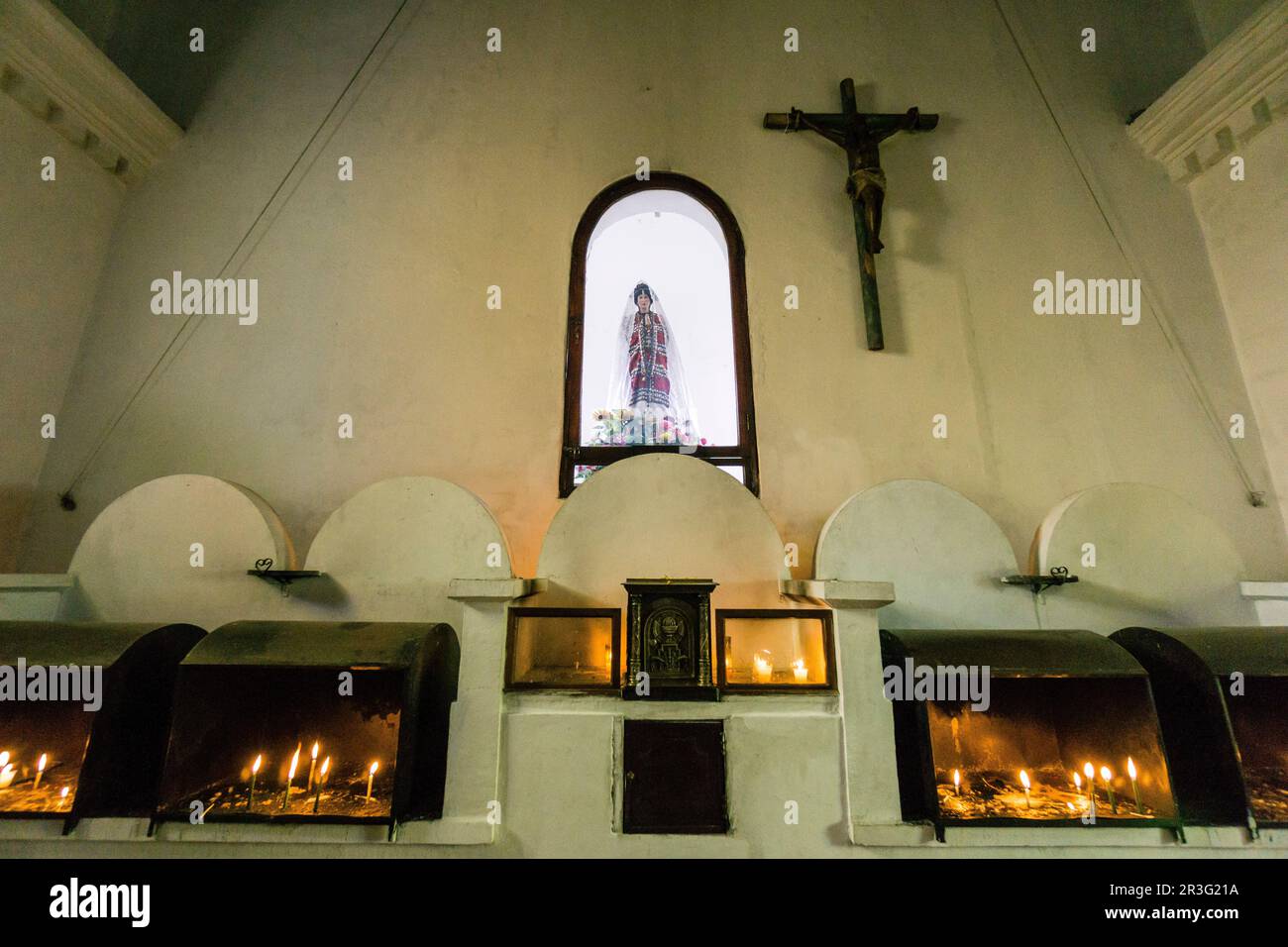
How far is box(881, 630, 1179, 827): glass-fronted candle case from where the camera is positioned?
7.09 ft

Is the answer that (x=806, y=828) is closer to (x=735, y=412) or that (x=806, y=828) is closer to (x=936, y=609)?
(x=936, y=609)

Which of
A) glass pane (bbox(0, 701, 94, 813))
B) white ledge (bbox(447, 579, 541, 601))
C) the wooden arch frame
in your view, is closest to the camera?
white ledge (bbox(447, 579, 541, 601))

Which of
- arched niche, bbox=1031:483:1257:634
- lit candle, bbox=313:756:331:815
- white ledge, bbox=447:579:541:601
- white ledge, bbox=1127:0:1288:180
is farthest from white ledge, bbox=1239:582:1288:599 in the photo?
lit candle, bbox=313:756:331:815

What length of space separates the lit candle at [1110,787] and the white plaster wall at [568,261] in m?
1.49

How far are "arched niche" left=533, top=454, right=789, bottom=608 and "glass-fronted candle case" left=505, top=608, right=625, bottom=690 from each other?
0.49 feet

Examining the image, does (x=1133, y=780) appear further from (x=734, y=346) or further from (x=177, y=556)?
(x=177, y=556)

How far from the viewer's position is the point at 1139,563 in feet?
10.1

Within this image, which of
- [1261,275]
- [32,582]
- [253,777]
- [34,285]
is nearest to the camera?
[253,777]

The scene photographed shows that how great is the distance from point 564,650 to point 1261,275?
4.96 meters

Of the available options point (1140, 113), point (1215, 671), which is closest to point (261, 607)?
point (1215, 671)

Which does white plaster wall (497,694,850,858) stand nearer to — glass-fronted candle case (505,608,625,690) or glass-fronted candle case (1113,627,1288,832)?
glass-fronted candle case (505,608,625,690)

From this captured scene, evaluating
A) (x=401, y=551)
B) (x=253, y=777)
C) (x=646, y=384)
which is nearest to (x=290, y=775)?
(x=253, y=777)
